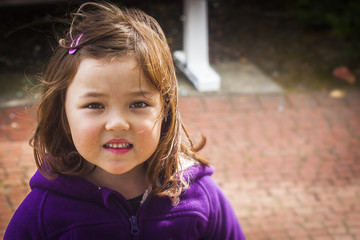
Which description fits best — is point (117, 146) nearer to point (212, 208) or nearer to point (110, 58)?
point (110, 58)

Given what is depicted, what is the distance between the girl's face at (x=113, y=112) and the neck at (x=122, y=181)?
177 mm

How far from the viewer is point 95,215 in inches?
62.7

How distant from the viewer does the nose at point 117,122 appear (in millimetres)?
1433

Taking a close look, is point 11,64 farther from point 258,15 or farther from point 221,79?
point 258,15

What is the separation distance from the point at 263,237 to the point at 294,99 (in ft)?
8.64

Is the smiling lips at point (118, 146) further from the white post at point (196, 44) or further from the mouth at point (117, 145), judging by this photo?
the white post at point (196, 44)

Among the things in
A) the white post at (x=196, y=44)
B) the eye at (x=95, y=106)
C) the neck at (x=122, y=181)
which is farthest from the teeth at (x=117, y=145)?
the white post at (x=196, y=44)

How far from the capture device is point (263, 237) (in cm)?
355

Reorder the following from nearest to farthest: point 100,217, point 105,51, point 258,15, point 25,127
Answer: point 105,51
point 100,217
point 25,127
point 258,15

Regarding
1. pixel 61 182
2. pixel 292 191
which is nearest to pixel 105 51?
pixel 61 182

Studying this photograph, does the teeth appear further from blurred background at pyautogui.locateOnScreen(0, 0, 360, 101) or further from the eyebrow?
blurred background at pyautogui.locateOnScreen(0, 0, 360, 101)

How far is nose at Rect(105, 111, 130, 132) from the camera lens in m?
1.43

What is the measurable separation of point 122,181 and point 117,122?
333 millimetres

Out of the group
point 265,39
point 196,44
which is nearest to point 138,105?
point 196,44
